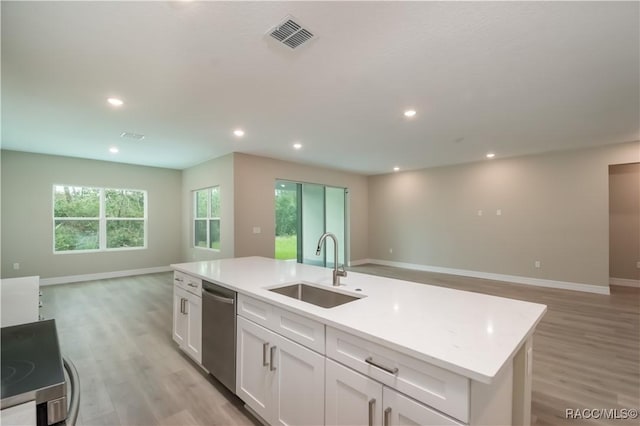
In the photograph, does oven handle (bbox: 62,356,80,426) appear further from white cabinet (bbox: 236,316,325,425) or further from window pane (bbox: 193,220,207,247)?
window pane (bbox: 193,220,207,247)

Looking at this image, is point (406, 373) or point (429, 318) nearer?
point (406, 373)

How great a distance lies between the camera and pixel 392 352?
110 centimetres

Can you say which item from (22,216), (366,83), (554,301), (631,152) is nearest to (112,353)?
(366,83)

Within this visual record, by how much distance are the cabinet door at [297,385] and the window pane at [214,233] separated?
4.76m

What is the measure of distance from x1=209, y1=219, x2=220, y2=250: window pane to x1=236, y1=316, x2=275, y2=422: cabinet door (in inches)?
171

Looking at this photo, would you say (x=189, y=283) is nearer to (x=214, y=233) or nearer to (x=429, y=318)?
(x=429, y=318)

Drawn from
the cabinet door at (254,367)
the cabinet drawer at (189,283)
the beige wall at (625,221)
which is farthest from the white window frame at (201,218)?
the beige wall at (625,221)

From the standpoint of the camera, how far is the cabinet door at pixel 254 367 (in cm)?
170

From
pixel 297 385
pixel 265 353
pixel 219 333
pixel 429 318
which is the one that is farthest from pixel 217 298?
pixel 429 318

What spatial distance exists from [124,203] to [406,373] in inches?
288

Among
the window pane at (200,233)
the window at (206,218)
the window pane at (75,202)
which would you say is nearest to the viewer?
the window pane at (75,202)

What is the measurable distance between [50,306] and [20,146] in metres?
2.99

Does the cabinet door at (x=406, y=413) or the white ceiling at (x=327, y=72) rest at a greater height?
the white ceiling at (x=327, y=72)

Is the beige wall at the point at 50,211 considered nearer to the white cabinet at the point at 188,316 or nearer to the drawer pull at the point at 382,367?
the white cabinet at the point at 188,316
